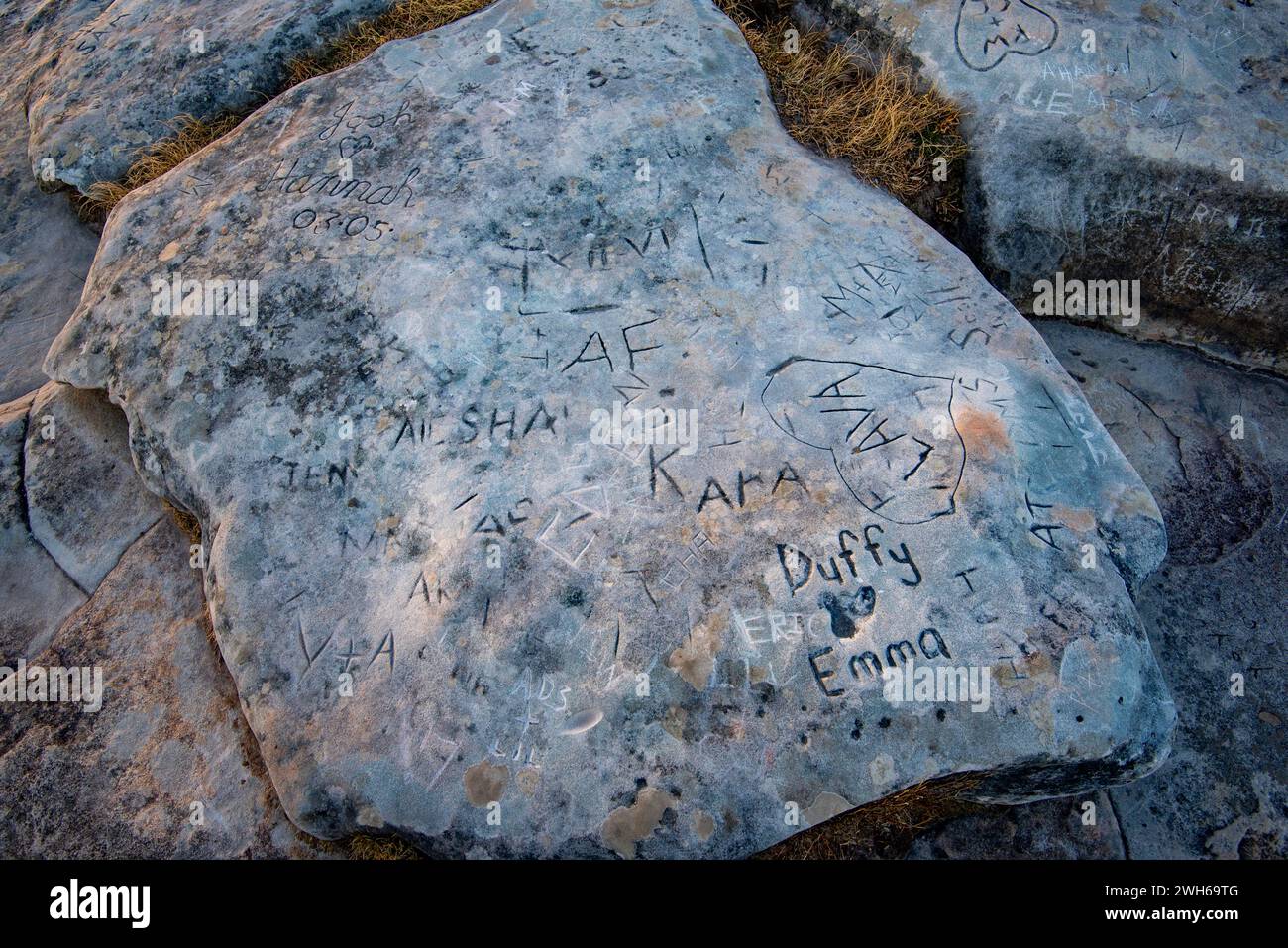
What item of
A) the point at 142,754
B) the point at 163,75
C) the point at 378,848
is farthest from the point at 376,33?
the point at 378,848

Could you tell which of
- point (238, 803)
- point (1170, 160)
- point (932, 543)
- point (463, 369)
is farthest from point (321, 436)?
point (1170, 160)

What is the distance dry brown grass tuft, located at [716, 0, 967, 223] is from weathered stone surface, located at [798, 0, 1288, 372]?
0.08 metres

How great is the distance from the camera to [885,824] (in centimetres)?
254

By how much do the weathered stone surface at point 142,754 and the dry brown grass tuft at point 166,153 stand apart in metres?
1.80

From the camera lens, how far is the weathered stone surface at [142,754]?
2.55 meters

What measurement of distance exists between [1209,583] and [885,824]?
1392mm

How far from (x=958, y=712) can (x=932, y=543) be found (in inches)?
16.8

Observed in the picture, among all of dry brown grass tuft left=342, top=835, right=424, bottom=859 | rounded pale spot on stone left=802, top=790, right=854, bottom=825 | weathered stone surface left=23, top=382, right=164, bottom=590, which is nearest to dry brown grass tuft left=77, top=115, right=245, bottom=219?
weathered stone surface left=23, top=382, right=164, bottom=590

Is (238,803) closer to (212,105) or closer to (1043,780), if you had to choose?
(1043,780)

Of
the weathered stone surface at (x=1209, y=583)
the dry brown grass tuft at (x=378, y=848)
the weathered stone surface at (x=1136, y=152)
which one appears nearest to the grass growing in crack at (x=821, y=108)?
the weathered stone surface at (x=1136, y=152)

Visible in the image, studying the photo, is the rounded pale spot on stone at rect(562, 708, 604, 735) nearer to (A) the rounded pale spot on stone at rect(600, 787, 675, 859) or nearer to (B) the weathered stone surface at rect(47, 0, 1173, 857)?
(B) the weathered stone surface at rect(47, 0, 1173, 857)

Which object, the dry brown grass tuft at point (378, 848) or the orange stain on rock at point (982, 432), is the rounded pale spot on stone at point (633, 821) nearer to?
the dry brown grass tuft at point (378, 848)

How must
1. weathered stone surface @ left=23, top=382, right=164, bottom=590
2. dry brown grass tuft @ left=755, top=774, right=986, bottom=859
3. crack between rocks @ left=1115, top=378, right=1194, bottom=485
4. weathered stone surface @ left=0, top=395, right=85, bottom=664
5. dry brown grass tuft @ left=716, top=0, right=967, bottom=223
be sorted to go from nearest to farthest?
1. dry brown grass tuft @ left=755, top=774, right=986, bottom=859
2. weathered stone surface @ left=0, top=395, right=85, bottom=664
3. weathered stone surface @ left=23, top=382, right=164, bottom=590
4. crack between rocks @ left=1115, top=378, right=1194, bottom=485
5. dry brown grass tuft @ left=716, top=0, right=967, bottom=223

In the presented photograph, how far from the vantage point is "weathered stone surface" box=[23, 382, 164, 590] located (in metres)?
3.05
